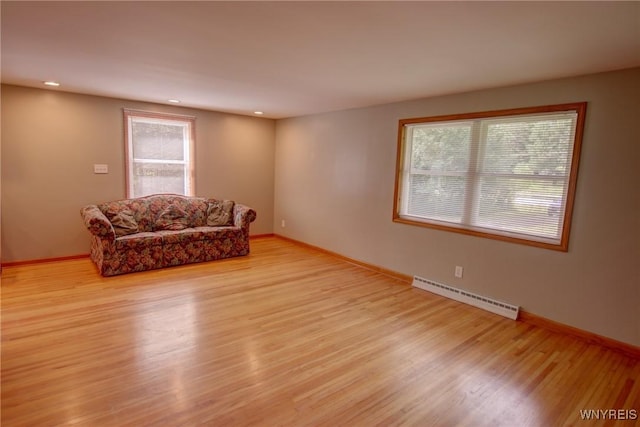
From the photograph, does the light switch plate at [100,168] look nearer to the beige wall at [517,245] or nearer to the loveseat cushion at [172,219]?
the loveseat cushion at [172,219]

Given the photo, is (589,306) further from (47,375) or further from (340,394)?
(47,375)

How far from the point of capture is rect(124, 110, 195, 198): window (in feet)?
Result: 16.0

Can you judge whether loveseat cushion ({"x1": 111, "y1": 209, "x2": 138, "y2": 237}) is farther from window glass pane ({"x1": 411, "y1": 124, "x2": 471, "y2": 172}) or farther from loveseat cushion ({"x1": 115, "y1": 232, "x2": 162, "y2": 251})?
window glass pane ({"x1": 411, "y1": 124, "x2": 471, "y2": 172})

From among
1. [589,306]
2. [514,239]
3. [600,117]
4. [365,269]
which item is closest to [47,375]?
[365,269]

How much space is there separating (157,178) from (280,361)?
12.8 ft

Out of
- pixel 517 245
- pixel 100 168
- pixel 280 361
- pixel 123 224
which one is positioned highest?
pixel 100 168

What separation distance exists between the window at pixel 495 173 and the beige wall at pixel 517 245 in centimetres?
10

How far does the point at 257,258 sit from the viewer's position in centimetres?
502

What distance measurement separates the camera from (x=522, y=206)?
3275 mm

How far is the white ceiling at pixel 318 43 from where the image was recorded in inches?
72.9

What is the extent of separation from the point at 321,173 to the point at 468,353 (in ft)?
11.6

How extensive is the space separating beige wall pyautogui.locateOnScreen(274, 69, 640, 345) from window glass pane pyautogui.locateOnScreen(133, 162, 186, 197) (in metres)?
2.18

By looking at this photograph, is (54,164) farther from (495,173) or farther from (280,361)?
(495,173)

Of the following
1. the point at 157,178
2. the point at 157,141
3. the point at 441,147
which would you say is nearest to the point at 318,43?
the point at 441,147
